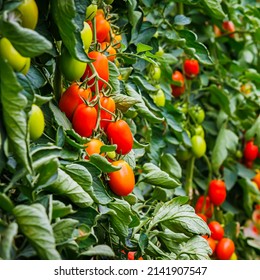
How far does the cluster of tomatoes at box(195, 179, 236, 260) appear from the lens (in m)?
1.58

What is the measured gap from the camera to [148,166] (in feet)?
3.46

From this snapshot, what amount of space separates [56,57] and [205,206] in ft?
3.22

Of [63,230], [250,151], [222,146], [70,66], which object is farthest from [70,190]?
[250,151]

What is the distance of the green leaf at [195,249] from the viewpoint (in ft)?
3.10

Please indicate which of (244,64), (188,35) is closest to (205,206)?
(244,64)

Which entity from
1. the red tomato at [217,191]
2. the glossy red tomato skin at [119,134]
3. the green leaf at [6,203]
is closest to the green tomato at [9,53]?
the green leaf at [6,203]

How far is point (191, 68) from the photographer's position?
1.69 metres

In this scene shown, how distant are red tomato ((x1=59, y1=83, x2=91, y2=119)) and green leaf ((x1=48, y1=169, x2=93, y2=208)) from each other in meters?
0.15

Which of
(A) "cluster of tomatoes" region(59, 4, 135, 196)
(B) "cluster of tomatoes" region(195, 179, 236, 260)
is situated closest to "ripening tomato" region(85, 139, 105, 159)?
(A) "cluster of tomatoes" region(59, 4, 135, 196)

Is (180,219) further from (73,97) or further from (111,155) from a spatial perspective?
(73,97)

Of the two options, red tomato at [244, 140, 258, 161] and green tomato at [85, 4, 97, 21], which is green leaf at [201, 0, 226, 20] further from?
red tomato at [244, 140, 258, 161]

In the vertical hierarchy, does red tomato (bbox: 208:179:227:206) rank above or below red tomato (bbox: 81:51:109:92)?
below

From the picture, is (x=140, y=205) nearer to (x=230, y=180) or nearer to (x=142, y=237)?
(x=142, y=237)

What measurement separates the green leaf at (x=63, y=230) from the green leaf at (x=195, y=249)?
298mm
